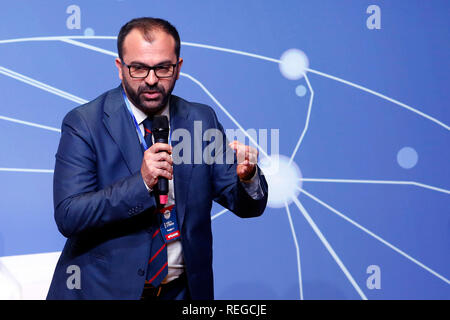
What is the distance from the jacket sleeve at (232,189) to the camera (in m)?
1.81

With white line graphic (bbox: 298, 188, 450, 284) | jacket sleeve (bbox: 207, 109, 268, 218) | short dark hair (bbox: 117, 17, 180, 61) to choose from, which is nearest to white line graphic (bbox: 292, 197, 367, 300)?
white line graphic (bbox: 298, 188, 450, 284)

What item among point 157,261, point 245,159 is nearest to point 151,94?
point 245,159

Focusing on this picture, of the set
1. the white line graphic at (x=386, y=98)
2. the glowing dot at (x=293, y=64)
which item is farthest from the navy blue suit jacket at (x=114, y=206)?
the white line graphic at (x=386, y=98)

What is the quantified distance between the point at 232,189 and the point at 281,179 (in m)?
1.18

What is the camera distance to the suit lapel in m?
1.73

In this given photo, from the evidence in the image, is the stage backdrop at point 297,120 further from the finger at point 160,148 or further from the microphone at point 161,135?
the finger at point 160,148

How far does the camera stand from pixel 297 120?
305 cm

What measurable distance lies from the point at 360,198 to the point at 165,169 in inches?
74.5

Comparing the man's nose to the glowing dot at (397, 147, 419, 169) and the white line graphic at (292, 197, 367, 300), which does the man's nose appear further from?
the glowing dot at (397, 147, 419, 169)
